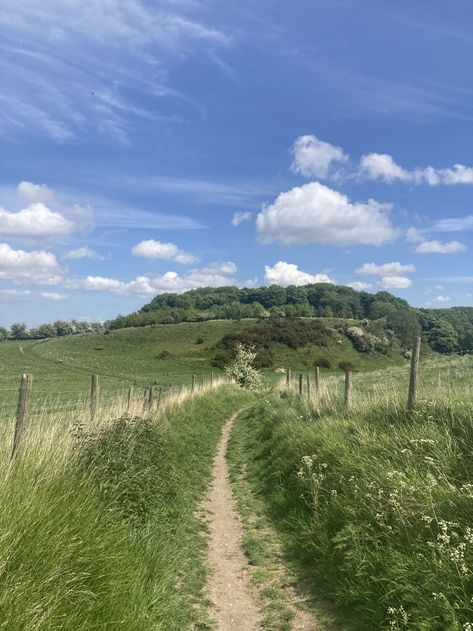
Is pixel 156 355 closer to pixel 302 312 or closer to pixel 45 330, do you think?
pixel 302 312

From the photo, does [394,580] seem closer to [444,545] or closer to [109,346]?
[444,545]

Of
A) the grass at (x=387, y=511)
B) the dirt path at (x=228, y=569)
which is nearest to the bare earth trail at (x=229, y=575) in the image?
the dirt path at (x=228, y=569)

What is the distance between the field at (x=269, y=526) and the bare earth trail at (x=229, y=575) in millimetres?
110

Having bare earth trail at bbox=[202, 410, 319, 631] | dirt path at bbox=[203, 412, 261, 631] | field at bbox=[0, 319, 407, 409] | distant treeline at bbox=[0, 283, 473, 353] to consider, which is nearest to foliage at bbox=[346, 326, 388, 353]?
field at bbox=[0, 319, 407, 409]

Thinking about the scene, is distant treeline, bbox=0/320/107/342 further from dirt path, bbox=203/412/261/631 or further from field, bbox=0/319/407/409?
dirt path, bbox=203/412/261/631

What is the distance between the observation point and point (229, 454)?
12875mm

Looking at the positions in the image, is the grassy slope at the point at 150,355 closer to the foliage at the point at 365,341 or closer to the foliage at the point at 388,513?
the foliage at the point at 365,341

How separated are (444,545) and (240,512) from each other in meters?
4.42

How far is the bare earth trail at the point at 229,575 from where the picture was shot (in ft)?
15.0

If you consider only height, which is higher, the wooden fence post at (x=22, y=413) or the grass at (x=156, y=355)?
the wooden fence post at (x=22, y=413)

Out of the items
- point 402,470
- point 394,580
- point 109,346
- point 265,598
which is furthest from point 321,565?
point 109,346

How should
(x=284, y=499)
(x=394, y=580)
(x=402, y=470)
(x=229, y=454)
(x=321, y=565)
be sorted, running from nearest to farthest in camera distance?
(x=394, y=580) → (x=321, y=565) → (x=402, y=470) → (x=284, y=499) → (x=229, y=454)

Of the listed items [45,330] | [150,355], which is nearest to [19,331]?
[45,330]

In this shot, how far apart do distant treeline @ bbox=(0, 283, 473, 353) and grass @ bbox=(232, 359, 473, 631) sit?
102m
